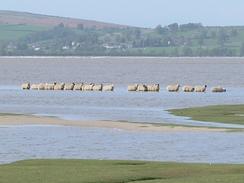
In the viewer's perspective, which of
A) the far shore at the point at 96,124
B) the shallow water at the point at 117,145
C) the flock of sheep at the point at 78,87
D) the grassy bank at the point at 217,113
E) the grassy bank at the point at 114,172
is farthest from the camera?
the flock of sheep at the point at 78,87

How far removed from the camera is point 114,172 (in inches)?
1147

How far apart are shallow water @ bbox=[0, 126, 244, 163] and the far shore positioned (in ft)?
5.27

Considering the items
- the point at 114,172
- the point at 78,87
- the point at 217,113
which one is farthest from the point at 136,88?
the point at 114,172

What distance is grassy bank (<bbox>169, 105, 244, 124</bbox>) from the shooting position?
55144 mm

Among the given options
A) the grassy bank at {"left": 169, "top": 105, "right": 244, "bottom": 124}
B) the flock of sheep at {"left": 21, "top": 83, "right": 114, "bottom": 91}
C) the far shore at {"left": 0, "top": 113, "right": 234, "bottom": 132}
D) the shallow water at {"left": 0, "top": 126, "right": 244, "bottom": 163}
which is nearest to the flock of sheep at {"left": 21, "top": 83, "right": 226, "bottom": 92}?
the flock of sheep at {"left": 21, "top": 83, "right": 114, "bottom": 91}

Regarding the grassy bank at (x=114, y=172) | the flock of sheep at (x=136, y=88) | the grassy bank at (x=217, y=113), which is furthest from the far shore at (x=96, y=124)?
the flock of sheep at (x=136, y=88)

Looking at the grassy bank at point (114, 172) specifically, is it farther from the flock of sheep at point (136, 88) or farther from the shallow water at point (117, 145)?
the flock of sheep at point (136, 88)

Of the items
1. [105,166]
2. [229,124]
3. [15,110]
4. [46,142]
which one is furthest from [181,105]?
[105,166]

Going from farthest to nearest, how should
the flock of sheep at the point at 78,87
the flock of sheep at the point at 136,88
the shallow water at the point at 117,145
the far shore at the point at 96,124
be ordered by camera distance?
the flock of sheep at the point at 78,87, the flock of sheep at the point at 136,88, the far shore at the point at 96,124, the shallow water at the point at 117,145

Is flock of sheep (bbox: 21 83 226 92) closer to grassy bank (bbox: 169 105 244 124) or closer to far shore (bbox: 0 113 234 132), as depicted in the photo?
grassy bank (bbox: 169 105 244 124)

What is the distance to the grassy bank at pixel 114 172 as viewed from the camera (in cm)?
2717

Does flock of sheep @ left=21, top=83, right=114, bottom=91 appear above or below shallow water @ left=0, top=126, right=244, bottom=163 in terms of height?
below

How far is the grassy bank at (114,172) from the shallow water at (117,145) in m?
4.25

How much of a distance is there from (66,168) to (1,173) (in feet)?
7.49
